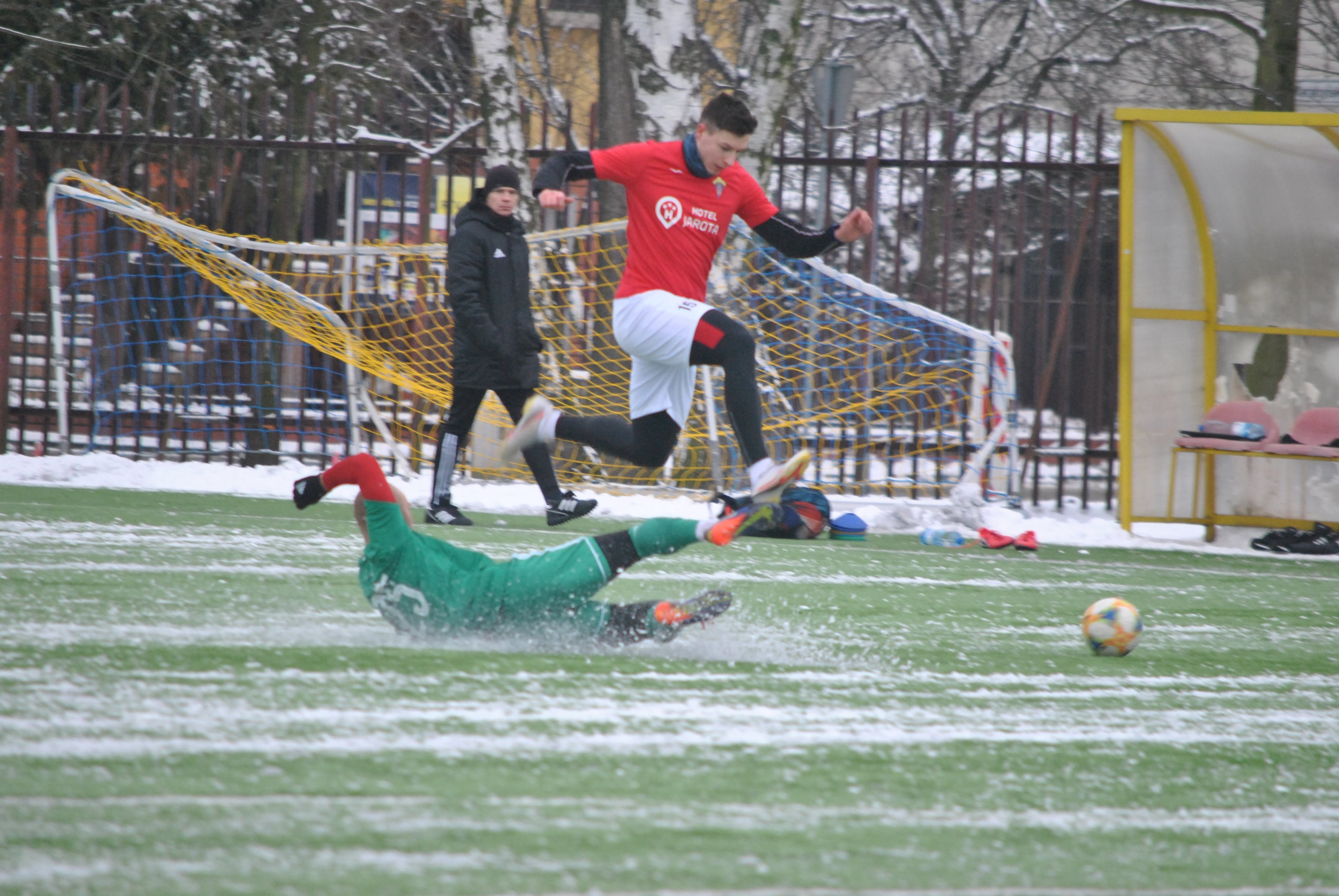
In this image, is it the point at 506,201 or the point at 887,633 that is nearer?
the point at 887,633

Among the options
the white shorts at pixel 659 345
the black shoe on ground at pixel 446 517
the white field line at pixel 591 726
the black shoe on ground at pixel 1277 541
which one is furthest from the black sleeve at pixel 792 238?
the black shoe on ground at pixel 1277 541

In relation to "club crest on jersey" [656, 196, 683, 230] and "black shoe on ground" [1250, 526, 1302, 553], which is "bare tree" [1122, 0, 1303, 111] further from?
"club crest on jersey" [656, 196, 683, 230]

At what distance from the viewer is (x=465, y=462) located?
10891mm

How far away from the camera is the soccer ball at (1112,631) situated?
4652 millimetres

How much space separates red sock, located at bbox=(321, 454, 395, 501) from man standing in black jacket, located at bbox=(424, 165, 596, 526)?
4050 mm

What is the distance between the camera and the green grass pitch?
7.63 feet

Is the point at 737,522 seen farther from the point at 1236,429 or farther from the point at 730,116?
the point at 1236,429

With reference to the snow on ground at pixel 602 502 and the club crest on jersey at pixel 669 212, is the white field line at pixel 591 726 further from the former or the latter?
the snow on ground at pixel 602 502

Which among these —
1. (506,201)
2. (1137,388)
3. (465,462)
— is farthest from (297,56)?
(1137,388)

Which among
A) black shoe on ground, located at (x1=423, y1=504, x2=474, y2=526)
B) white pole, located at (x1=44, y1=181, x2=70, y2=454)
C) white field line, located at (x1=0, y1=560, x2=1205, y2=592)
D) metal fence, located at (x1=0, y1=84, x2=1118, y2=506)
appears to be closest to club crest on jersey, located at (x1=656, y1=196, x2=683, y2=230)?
white field line, located at (x1=0, y1=560, x2=1205, y2=592)

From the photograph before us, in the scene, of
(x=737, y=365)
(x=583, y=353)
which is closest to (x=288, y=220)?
(x=583, y=353)

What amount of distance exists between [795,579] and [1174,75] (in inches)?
459

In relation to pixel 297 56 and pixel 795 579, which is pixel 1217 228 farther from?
pixel 297 56

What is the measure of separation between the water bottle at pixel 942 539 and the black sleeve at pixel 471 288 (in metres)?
3.00
